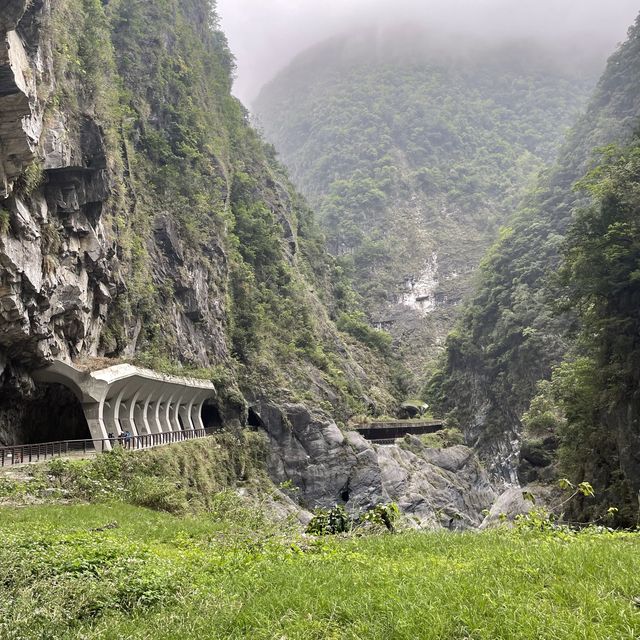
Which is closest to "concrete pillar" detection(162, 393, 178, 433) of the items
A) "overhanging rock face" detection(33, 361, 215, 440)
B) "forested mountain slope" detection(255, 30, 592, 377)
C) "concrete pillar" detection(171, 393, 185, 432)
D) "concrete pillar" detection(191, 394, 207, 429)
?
"overhanging rock face" detection(33, 361, 215, 440)

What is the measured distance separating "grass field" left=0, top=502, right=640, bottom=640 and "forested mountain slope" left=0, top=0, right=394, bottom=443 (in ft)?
46.1

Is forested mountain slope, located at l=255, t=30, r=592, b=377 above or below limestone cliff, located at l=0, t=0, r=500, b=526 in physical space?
above

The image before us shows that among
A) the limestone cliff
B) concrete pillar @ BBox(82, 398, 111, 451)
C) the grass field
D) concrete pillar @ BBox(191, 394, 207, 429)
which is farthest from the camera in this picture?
concrete pillar @ BBox(191, 394, 207, 429)

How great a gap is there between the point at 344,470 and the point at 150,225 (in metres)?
21.2

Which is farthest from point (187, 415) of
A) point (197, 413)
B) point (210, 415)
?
point (210, 415)

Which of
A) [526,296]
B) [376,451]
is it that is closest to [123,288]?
[376,451]

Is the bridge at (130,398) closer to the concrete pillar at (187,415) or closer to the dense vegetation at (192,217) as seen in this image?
the concrete pillar at (187,415)

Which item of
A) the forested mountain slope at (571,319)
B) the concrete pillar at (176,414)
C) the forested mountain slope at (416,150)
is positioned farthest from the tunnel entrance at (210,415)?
the forested mountain slope at (416,150)

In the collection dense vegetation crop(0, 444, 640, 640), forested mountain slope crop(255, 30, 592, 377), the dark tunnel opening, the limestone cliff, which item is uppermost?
forested mountain slope crop(255, 30, 592, 377)

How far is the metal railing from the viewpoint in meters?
18.4

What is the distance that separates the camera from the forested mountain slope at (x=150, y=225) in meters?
20.2

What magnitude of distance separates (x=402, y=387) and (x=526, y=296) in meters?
17.5

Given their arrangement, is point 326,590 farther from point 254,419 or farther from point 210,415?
point 210,415

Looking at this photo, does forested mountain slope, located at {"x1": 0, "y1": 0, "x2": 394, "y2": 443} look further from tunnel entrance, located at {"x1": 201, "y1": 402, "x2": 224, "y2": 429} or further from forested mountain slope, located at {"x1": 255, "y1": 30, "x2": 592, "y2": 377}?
forested mountain slope, located at {"x1": 255, "y1": 30, "x2": 592, "y2": 377}
